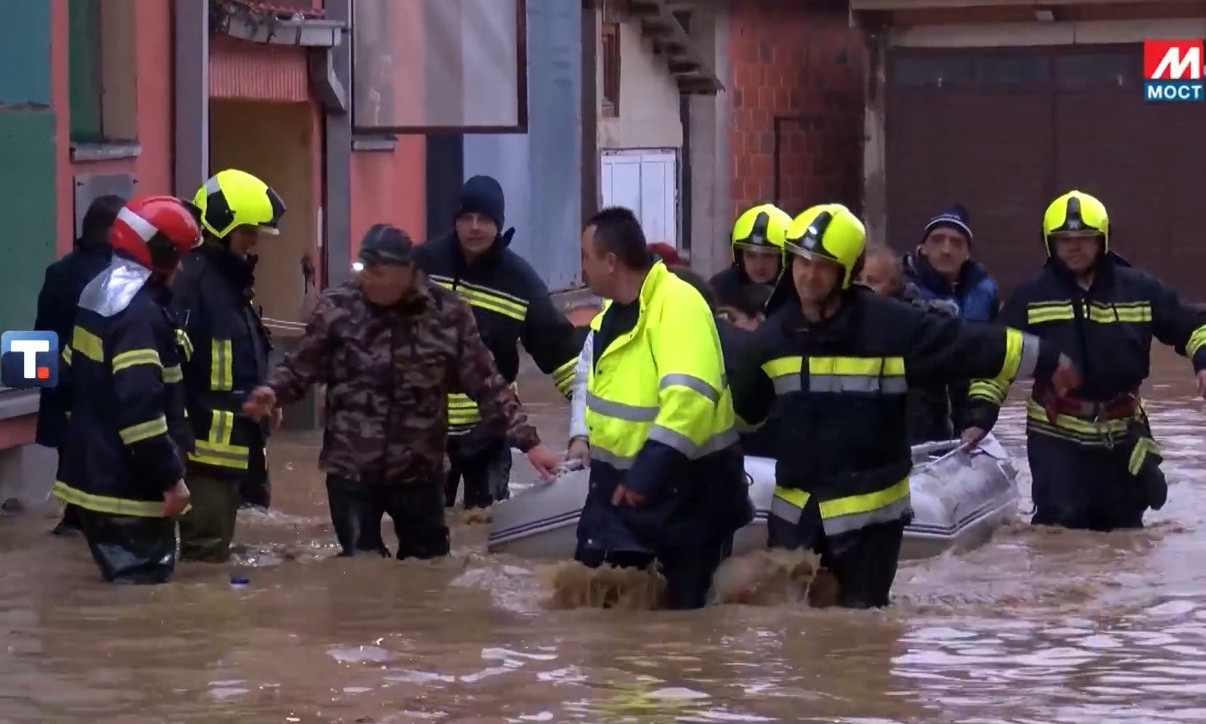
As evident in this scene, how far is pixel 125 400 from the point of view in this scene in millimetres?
7711

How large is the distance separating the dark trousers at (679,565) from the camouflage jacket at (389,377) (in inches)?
33.9

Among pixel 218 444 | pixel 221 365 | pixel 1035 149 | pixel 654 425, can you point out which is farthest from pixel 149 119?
pixel 1035 149

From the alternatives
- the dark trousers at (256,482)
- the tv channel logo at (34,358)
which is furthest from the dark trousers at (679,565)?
the tv channel logo at (34,358)

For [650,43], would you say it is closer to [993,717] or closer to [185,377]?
[185,377]

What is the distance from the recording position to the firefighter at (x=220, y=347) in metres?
8.47

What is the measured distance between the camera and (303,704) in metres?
6.18

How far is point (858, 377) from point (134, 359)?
243cm

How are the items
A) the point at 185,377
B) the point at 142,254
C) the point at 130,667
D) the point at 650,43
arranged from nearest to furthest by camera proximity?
the point at 130,667 < the point at 142,254 < the point at 185,377 < the point at 650,43

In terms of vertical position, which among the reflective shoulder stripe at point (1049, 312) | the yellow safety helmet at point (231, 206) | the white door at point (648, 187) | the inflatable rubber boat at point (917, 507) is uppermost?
the white door at point (648, 187)

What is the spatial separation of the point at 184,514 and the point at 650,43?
1614cm

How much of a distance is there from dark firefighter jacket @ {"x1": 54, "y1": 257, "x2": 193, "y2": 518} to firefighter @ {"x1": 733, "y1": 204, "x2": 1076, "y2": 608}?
1.97m

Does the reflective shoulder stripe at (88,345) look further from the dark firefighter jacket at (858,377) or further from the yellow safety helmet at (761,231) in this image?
the yellow safety helmet at (761,231)

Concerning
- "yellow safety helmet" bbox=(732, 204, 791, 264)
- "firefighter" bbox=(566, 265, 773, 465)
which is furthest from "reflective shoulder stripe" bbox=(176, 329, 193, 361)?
"yellow safety helmet" bbox=(732, 204, 791, 264)

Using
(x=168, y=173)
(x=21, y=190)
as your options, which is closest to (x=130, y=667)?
(x=21, y=190)
